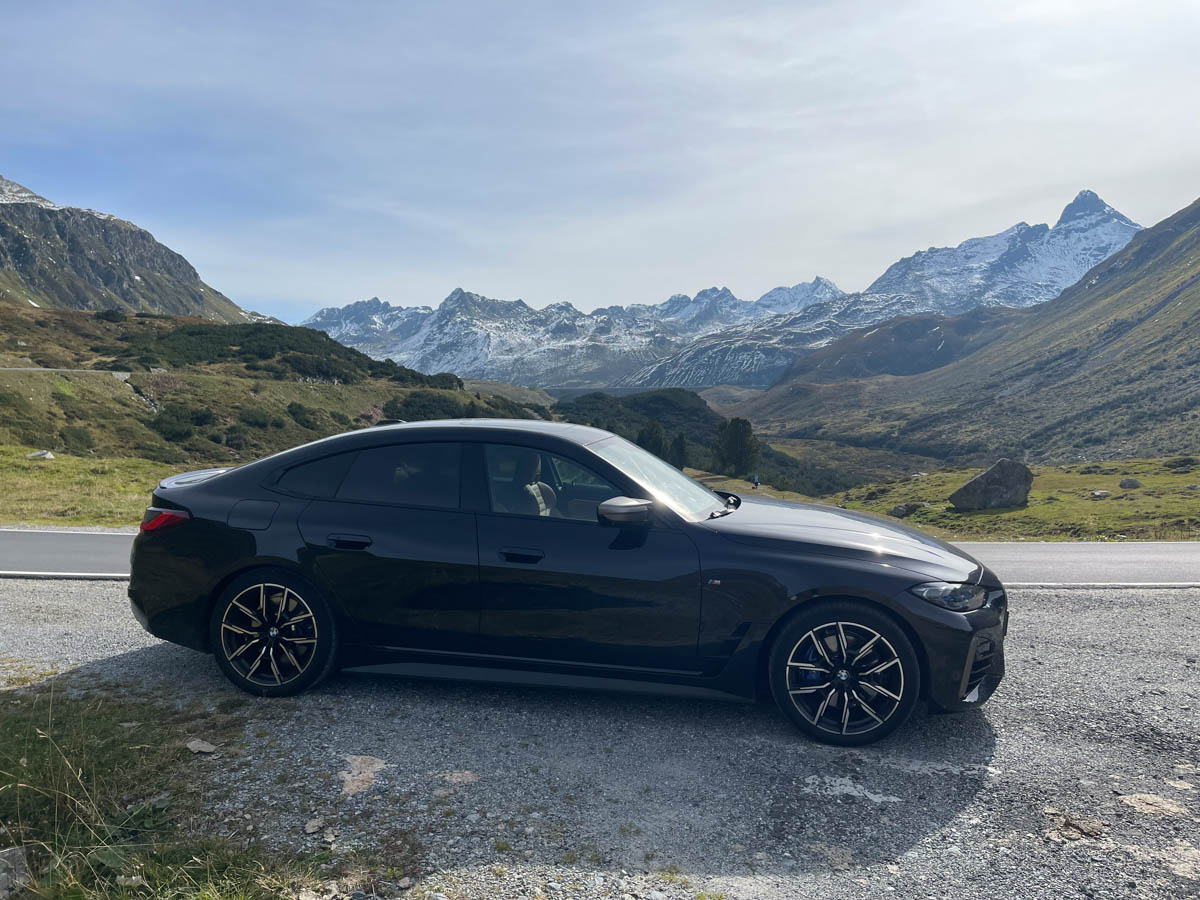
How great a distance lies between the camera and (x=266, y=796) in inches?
137

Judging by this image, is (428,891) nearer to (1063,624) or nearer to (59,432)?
(1063,624)

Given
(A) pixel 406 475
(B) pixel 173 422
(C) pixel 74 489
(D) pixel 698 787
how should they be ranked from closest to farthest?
(D) pixel 698 787 → (A) pixel 406 475 → (C) pixel 74 489 → (B) pixel 173 422

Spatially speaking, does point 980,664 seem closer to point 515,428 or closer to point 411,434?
point 515,428

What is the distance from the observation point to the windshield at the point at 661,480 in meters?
4.67

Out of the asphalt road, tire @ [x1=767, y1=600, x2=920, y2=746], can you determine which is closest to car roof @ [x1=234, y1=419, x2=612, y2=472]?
tire @ [x1=767, y1=600, x2=920, y2=746]

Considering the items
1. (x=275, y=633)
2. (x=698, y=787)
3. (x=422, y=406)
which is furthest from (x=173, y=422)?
(x=698, y=787)

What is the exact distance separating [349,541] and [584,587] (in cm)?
156

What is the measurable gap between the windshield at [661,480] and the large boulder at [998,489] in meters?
50.8

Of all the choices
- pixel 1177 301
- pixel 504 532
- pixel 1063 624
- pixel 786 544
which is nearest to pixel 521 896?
pixel 504 532

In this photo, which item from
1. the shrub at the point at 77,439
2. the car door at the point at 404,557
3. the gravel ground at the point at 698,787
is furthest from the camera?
the shrub at the point at 77,439

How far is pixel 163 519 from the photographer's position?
4.88 metres

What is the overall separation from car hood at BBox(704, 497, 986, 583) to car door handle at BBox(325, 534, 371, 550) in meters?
2.17

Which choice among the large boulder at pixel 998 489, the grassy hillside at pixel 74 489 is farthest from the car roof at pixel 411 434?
the large boulder at pixel 998 489

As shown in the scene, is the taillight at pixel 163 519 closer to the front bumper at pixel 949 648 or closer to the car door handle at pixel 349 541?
the car door handle at pixel 349 541
